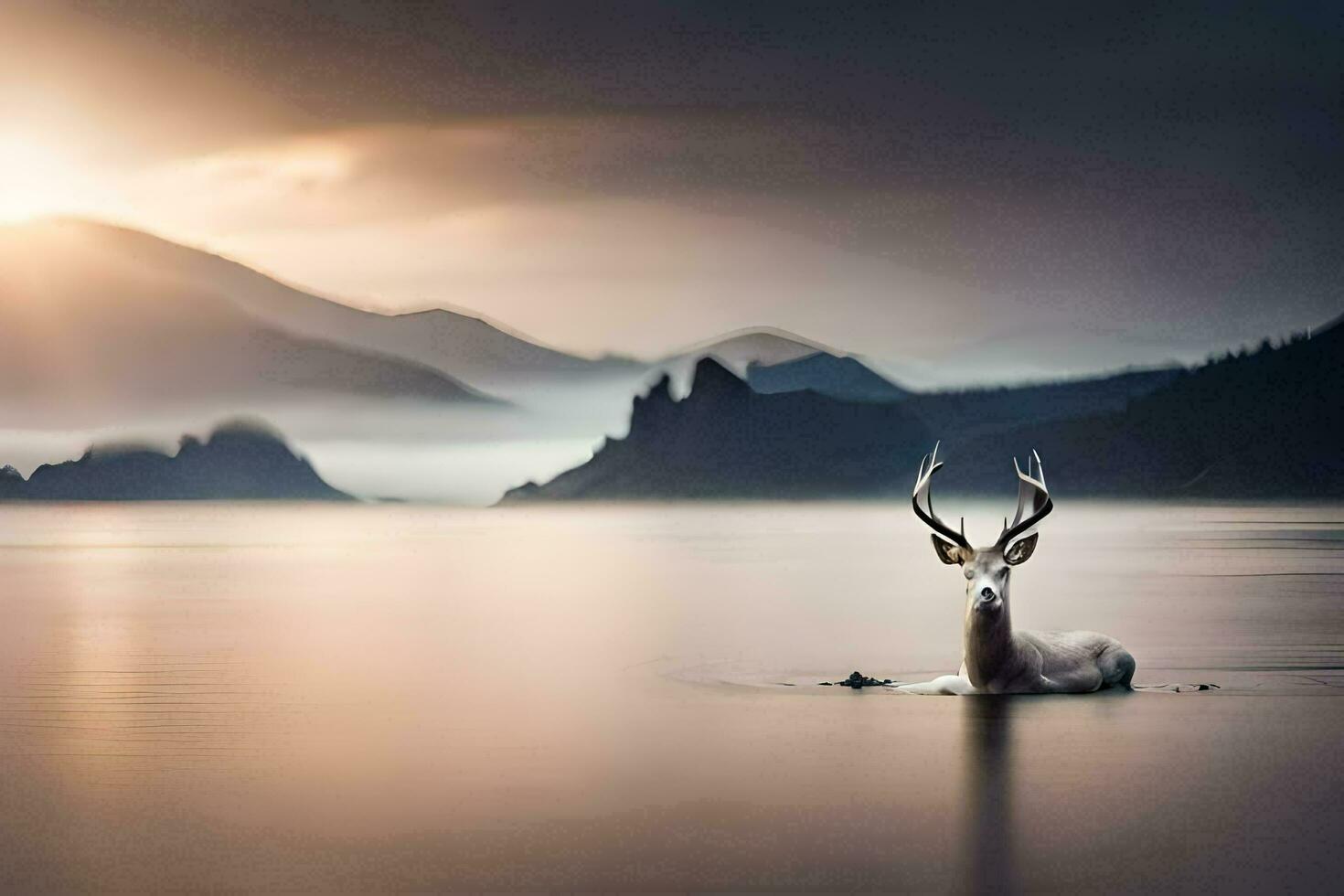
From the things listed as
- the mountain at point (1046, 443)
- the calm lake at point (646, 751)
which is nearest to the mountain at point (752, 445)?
the mountain at point (1046, 443)

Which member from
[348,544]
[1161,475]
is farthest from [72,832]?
[1161,475]

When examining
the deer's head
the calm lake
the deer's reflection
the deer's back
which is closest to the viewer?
the deer's reflection

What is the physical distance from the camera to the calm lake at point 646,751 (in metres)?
6.30

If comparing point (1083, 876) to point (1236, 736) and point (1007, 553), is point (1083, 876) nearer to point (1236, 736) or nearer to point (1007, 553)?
point (1236, 736)

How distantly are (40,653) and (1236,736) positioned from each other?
897cm

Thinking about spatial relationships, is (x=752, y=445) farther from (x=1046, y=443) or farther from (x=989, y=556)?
(x=989, y=556)

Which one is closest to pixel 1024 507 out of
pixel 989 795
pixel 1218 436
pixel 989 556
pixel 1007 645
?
pixel 989 556

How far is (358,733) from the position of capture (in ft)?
31.2

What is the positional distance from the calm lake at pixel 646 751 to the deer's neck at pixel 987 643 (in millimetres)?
192

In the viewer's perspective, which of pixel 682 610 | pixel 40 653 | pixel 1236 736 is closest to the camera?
pixel 1236 736

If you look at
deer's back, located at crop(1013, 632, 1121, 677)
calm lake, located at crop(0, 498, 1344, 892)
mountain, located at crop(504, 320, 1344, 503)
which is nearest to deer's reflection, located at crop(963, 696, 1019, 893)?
calm lake, located at crop(0, 498, 1344, 892)

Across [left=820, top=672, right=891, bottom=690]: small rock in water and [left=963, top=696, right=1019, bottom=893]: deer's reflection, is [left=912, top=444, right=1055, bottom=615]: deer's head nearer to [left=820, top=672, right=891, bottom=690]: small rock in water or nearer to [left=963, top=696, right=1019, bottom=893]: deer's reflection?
[left=963, top=696, right=1019, bottom=893]: deer's reflection

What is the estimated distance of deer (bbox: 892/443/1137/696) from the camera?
34.5 feet

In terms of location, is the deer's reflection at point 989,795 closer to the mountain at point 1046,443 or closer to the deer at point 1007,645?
the deer at point 1007,645
